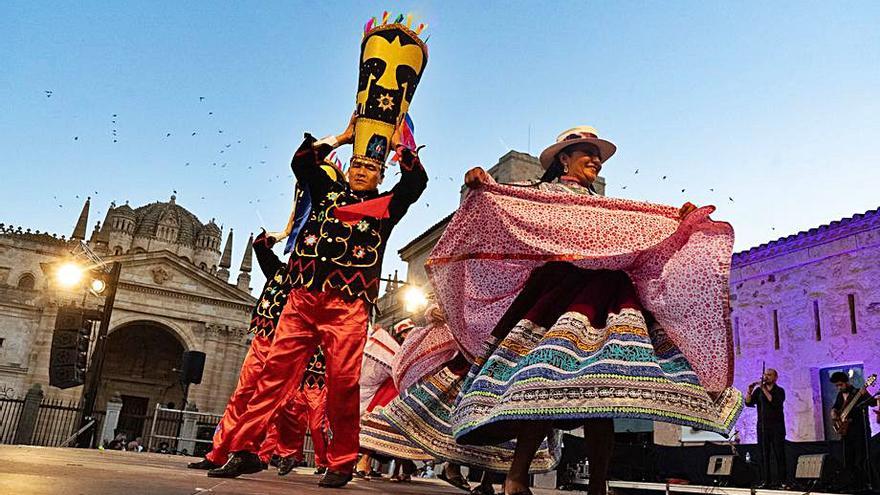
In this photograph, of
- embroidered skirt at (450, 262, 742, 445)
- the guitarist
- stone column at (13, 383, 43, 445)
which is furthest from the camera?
stone column at (13, 383, 43, 445)

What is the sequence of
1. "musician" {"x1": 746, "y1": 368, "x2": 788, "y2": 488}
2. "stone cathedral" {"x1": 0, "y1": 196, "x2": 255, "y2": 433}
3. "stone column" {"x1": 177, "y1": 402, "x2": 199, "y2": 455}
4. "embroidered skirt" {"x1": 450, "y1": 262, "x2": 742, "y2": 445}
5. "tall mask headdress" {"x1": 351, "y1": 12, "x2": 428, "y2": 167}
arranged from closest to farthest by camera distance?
"embroidered skirt" {"x1": 450, "y1": 262, "x2": 742, "y2": 445} < "tall mask headdress" {"x1": 351, "y1": 12, "x2": 428, "y2": 167} < "musician" {"x1": 746, "y1": 368, "x2": 788, "y2": 488} < "stone column" {"x1": 177, "y1": 402, "x2": 199, "y2": 455} < "stone cathedral" {"x1": 0, "y1": 196, "x2": 255, "y2": 433}

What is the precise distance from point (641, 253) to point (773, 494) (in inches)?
150

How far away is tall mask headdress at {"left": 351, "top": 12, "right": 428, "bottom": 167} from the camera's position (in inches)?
164

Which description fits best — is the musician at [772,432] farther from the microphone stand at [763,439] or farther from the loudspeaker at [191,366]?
the loudspeaker at [191,366]

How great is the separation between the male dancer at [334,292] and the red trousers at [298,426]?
1.38m

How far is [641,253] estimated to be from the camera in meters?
2.96

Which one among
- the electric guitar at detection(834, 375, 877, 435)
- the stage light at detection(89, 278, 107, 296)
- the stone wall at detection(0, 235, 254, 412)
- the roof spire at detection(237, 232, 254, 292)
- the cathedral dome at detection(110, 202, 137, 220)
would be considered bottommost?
the electric guitar at detection(834, 375, 877, 435)

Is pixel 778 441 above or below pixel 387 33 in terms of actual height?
below

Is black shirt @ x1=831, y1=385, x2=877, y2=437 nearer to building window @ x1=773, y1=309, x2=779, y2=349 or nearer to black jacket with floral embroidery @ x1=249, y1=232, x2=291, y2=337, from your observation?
building window @ x1=773, y1=309, x2=779, y2=349

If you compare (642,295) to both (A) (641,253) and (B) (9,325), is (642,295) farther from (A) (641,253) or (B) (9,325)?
(B) (9,325)

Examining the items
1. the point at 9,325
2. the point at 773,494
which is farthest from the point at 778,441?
the point at 9,325

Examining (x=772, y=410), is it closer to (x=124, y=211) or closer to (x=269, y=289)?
(x=269, y=289)

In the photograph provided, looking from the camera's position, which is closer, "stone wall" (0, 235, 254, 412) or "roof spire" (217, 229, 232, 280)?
"stone wall" (0, 235, 254, 412)

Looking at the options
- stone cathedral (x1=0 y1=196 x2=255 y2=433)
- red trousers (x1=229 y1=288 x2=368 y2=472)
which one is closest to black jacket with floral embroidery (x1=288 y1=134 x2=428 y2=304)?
red trousers (x1=229 y1=288 x2=368 y2=472)
